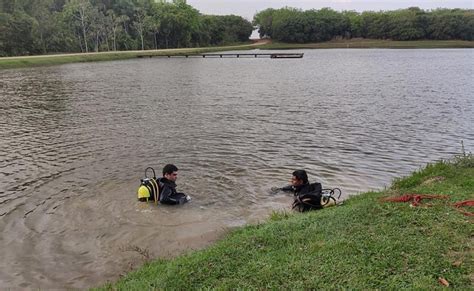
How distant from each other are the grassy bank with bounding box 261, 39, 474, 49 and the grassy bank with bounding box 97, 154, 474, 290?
134 m

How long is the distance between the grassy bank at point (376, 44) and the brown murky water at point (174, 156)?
108264 mm

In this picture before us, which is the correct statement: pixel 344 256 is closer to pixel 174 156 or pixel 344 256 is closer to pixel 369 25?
pixel 174 156

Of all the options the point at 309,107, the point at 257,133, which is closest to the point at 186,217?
the point at 257,133

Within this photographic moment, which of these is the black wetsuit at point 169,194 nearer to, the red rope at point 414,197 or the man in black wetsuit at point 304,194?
the man in black wetsuit at point 304,194

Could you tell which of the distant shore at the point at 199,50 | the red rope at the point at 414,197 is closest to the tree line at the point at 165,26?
the distant shore at the point at 199,50

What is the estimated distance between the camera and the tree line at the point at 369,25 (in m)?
138

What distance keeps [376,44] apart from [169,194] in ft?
487

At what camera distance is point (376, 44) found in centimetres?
14550

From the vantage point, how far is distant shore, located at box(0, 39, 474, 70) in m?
65.1

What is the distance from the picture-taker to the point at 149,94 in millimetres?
33500

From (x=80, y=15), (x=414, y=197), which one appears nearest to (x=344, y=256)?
(x=414, y=197)

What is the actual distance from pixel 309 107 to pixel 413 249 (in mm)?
20802

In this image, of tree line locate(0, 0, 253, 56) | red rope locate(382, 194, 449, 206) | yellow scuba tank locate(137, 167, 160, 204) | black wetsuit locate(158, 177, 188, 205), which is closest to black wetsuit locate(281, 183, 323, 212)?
red rope locate(382, 194, 449, 206)

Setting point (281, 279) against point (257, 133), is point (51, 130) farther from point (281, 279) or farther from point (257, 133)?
point (281, 279)
